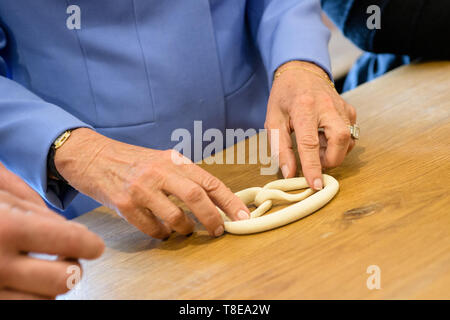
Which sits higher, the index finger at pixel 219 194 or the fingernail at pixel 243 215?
the index finger at pixel 219 194

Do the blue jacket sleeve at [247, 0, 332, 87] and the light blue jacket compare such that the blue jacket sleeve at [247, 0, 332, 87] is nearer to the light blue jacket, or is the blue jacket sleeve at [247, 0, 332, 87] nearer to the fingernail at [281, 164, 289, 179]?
the light blue jacket

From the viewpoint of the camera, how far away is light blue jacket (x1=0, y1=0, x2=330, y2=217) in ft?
3.15

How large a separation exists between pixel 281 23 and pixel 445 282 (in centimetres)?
79

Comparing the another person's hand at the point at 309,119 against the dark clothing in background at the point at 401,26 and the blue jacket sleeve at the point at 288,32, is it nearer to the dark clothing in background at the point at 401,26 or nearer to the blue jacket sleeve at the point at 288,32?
the blue jacket sleeve at the point at 288,32

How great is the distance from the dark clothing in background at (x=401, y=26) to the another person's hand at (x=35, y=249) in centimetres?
121

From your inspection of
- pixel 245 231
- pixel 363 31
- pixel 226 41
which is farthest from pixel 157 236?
pixel 363 31

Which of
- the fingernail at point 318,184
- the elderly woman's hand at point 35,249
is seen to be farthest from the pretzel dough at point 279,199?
the elderly woman's hand at point 35,249

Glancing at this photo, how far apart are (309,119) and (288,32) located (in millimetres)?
319

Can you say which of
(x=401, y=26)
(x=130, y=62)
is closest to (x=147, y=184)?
(x=130, y=62)

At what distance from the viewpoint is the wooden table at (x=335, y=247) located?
644 mm

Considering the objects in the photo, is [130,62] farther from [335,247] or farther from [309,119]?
[335,247]

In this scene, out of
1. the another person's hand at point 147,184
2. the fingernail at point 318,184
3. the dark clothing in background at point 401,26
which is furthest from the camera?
the dark clothing in background at point 401,26

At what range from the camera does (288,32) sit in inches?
45.1

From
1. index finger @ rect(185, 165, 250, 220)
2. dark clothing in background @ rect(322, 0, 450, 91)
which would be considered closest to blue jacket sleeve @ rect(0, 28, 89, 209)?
index finger @ rect(185, 165, 250, 220)
